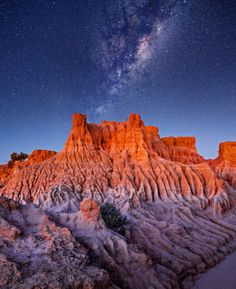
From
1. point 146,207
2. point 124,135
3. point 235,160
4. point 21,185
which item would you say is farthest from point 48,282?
point 235,160

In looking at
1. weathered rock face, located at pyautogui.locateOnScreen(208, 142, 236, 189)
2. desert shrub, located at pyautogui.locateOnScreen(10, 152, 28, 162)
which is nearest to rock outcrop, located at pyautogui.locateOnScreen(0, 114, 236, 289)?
weathered rock face, located at pyautogui.locateOnScreen(208, 142, 236, 189)

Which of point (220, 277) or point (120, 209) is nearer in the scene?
point (220, 277)

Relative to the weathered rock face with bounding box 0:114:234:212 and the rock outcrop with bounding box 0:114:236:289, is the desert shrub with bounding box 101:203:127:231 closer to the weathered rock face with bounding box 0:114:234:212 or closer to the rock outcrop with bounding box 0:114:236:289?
the rock outcrop with bounding box 0:114:236:289

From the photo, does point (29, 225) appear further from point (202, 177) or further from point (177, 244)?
point (202, 177)

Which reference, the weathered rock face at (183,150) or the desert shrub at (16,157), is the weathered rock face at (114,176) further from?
the desert shrub at (16,157)

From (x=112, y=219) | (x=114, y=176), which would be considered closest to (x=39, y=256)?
(x=112, y=219)

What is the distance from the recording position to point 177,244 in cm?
1548

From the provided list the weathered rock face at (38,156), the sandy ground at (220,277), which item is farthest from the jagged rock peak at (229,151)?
the sandy ground at (220,277)

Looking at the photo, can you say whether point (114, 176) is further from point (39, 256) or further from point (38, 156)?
point (39, 256)

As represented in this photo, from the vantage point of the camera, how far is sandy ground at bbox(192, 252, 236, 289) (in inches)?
463

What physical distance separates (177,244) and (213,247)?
2686 millimetres

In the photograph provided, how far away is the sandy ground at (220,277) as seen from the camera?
38.6 ft

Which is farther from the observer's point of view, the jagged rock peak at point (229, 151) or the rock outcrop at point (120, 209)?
the jagged rock peak at point (229, 151)

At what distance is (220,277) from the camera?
41.5 feet
